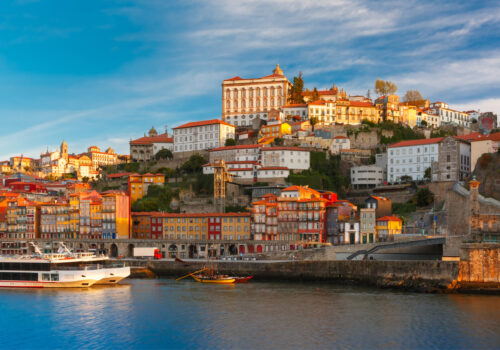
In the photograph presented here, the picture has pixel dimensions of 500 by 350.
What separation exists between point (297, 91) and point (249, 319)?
65.3 m

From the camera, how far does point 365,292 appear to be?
3722cm

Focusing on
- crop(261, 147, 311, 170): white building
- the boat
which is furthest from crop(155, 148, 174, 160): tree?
the boat

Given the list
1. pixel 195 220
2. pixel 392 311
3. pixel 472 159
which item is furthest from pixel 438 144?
pixel 392 311

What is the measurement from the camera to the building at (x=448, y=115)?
304 ft

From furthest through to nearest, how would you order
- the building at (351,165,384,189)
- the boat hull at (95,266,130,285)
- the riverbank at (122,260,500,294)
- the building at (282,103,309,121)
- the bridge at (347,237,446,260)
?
1. the building at (282,103,309,121)
2. the building at (351,165,384,189)
3. the boat hull at (95,266,130,285)
4. the bridge at (347,237,446,260)
5. the riverbank at (122,260,500,294)

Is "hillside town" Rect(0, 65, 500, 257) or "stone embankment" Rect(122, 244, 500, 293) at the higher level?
"hillside town" Rect(0, 65, 500, 257)

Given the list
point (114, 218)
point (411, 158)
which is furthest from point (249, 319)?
point (411, 158)

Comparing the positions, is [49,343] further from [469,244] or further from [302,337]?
[469,244]

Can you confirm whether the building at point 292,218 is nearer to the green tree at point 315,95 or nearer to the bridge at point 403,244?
the bridge at point 403,244

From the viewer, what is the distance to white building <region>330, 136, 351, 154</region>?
75.9m

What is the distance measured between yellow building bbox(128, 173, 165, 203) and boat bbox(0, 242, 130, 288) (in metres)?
29.1

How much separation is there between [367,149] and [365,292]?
43.0 metres

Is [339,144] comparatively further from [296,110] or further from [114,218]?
[114,218]

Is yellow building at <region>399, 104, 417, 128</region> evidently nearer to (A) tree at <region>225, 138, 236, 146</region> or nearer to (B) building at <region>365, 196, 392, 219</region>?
(A) tree at <region>225, 138, 236, 146</region>
